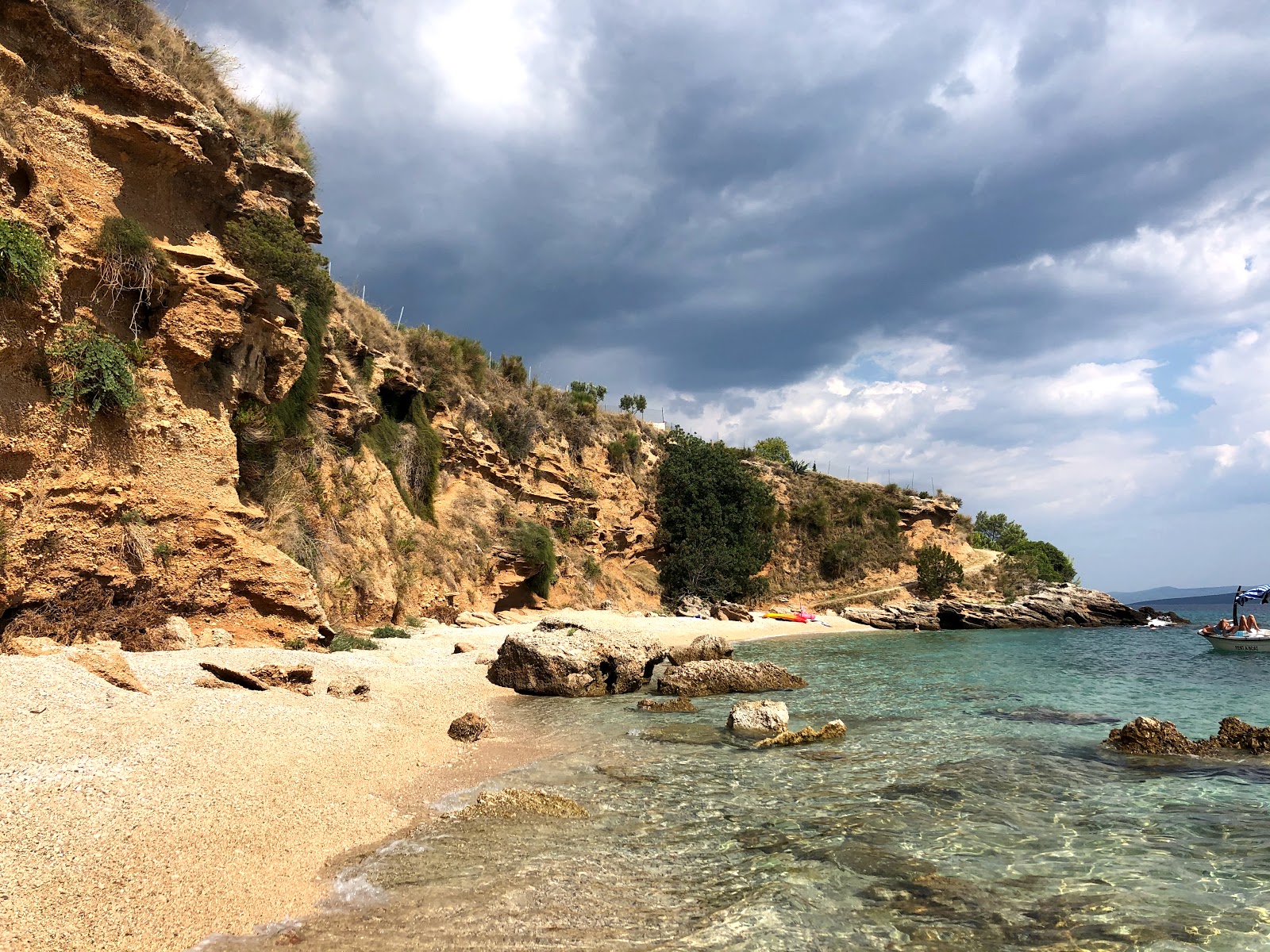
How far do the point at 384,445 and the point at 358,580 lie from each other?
708 cm

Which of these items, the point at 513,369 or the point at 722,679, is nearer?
the point at 722,679

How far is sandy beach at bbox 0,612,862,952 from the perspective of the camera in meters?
3.55

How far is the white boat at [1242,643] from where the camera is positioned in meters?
25.2

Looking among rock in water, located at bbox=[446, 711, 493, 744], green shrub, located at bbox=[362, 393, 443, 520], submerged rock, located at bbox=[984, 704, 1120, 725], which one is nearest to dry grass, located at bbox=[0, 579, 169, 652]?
rock in water, located at bbox=[446, 711, 493, 744]

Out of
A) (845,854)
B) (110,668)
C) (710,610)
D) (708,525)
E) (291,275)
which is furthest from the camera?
(708,525)

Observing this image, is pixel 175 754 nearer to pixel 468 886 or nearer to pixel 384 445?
pixel 468 886

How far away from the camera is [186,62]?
15.2 meters

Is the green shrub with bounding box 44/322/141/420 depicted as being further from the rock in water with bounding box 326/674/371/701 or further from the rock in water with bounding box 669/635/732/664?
the rock in water with bounding box 669/635/732/664

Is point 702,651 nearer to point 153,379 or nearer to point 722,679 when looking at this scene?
point 722,679

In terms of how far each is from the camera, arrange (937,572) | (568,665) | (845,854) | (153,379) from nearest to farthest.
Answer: (845,854), (153,379), (568,665), (937,572)

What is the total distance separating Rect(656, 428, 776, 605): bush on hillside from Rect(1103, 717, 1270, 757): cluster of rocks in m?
32.3

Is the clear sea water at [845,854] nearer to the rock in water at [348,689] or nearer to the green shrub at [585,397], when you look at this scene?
the rock in water at [348,689]

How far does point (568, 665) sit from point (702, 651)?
4.58 meters

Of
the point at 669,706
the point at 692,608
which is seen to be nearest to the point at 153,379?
the point at 669,706
